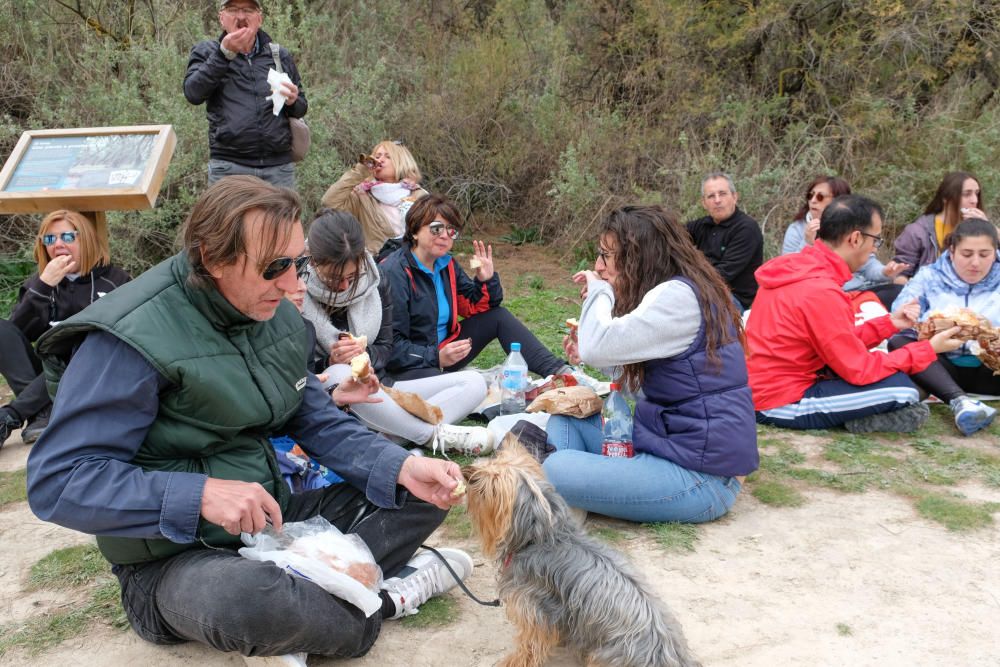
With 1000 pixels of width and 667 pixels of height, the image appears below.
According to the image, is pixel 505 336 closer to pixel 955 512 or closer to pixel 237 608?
pixel 955 512

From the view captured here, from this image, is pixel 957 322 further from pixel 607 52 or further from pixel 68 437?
pixel 607 52

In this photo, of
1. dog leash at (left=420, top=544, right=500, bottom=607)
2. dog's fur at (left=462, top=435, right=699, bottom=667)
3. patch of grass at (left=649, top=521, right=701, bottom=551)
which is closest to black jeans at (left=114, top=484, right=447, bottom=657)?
dog leash at (left=420, top=544, right=500, bottom=607)

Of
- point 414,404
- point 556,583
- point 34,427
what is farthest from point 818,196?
point 34,427

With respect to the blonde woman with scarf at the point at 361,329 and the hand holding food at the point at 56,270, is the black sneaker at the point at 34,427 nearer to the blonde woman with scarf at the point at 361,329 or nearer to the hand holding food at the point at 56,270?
the hand holding food at the point at 56,270

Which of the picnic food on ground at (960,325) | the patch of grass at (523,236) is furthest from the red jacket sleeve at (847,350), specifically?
the patch of grass at (523,236)

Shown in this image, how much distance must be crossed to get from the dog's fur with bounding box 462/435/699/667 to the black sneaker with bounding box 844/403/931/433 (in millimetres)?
2801

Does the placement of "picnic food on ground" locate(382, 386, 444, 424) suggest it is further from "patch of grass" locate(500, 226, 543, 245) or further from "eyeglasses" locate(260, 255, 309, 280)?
"patch of grass" locate(500, 226, 543, 245)

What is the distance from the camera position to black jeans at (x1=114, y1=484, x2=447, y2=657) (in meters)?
2.26

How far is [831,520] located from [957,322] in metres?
1.91

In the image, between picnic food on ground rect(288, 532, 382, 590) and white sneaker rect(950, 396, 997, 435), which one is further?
white sneaker rect(950, 396, 997, 435)

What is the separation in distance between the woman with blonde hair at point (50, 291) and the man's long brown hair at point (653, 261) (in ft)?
10.8

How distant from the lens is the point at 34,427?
15.5ft

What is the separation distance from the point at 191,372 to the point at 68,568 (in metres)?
1.60

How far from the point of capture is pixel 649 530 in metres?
3.57
